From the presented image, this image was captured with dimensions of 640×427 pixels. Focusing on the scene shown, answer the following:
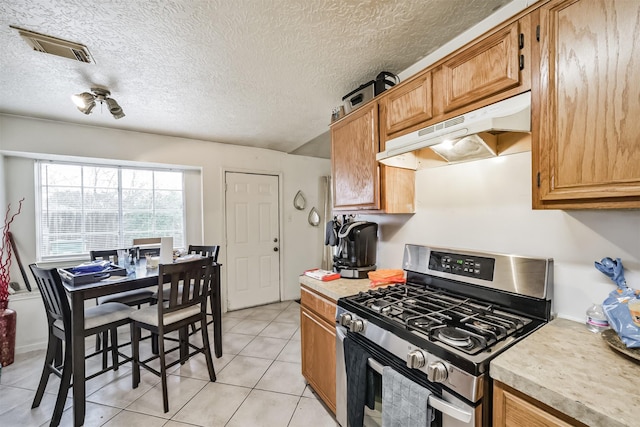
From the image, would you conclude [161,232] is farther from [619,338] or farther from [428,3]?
[619,338]

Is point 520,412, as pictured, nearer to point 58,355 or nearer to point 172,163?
point 58,355

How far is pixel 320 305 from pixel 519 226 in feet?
3.92

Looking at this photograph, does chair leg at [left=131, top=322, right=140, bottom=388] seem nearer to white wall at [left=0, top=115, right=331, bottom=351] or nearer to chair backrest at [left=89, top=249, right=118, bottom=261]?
chair backrest at [left=89, top=249, right=118, bottom=261]

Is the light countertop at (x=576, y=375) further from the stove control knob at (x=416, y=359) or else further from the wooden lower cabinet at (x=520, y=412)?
the stove control knob at (x=416, y=359)

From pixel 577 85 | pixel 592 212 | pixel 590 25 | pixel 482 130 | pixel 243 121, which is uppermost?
pixel 243 121

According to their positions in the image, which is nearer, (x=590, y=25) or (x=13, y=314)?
(x=590, y=25)

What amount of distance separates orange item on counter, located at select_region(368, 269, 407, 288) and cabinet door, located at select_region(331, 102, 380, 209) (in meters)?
0.45

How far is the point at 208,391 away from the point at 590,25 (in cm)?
287

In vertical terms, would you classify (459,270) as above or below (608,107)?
below

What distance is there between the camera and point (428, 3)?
1.30 metres

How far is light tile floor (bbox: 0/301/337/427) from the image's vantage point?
1.71 meters

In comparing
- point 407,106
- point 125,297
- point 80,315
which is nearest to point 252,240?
point 125,297

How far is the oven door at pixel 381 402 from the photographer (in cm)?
85

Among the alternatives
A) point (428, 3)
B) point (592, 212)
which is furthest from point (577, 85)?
point (428, 3)
